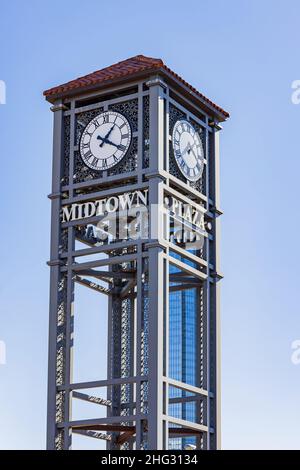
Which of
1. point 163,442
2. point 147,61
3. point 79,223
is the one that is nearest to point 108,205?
point 79,223

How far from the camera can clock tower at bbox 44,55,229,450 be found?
41.3 m

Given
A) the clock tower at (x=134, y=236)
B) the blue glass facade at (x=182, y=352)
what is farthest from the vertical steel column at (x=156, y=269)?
the blue glass facade at (x=182, y=352)

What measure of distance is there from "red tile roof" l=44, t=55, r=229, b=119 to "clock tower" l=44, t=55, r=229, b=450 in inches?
1.7

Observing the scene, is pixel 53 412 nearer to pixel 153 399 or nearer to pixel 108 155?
pixel 153 399

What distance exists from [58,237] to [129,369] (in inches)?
184

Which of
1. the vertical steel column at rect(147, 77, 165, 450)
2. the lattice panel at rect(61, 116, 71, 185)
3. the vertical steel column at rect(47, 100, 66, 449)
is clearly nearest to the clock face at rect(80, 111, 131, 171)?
the lattice panel at rect(61, 116, 71, 185)

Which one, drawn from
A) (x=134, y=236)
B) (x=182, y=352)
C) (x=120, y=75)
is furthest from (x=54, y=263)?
(x=182, y=352)

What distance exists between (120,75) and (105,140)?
2006 millimetres

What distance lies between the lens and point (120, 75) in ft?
141

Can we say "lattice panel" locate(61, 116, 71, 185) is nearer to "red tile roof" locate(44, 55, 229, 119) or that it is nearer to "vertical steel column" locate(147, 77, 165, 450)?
"red tile roof" locate(44, 55, 229, 119)

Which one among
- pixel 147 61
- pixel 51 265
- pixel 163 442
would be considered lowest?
pixel 163 442

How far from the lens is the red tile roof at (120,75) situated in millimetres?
42562

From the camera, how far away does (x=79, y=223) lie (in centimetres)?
4288

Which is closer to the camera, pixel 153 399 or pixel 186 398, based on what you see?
pixel 153 399
